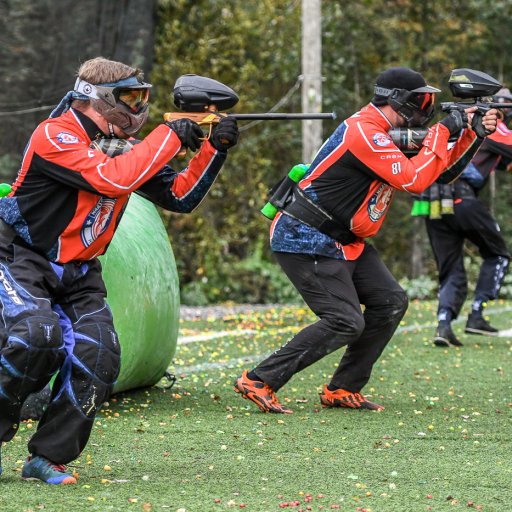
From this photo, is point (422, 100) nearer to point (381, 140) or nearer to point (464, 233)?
point (381, 140)

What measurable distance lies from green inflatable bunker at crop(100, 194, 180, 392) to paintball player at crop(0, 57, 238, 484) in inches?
65.1

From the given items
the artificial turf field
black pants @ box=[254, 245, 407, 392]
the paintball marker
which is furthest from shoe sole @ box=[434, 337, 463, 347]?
the paintball marker

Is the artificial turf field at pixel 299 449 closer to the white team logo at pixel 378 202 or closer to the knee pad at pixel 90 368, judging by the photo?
the knee pad at pixel 90 368

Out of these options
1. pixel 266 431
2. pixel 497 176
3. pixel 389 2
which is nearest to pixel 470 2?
pixel 389 2

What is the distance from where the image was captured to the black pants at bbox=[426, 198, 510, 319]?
9289 millimetres

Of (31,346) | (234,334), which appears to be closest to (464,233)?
(234,334)

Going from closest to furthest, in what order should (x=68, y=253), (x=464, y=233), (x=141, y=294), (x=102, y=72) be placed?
(x=68, y=253)
(x=102, y=72)
(x=141, y=294)
(x=464, y=233)

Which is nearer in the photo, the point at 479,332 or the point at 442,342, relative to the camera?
the point at 442,342

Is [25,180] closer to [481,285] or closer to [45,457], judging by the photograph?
[45,457]

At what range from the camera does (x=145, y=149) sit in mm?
4562

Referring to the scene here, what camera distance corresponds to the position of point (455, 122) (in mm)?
6117

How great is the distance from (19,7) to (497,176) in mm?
8880

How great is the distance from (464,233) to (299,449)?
4644 millimetres

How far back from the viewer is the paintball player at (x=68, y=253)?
440 centimetres
